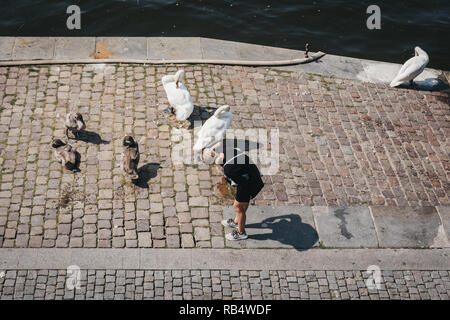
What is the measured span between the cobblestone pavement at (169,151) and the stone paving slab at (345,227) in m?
0.28

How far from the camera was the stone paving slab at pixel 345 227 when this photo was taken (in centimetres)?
918

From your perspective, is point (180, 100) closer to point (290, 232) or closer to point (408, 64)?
point (290, 232)

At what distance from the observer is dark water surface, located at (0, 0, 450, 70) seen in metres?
16.3

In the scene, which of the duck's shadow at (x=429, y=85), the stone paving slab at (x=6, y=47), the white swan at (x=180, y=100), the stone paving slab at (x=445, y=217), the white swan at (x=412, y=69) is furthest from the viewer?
the duck's shadow at (x=429, y=85)

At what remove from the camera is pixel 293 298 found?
27.2 feet

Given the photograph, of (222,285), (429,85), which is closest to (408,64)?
(429,85)

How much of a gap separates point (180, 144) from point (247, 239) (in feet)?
9.37

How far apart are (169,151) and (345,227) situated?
4056 millimetres

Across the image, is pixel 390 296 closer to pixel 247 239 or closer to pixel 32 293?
pixel 247 239

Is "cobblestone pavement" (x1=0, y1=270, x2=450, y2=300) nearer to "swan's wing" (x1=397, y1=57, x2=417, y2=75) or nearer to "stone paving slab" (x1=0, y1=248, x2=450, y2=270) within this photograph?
"stone paving slab" (x1=0, y1=248, x2=450, y2=270)

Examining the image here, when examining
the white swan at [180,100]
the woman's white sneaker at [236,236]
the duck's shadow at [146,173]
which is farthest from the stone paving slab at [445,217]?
the duck's shadow at [146,173]

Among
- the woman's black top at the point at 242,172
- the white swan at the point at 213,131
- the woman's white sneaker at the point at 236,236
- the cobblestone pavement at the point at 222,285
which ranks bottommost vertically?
the cobblestone pavement at the point at 222,285

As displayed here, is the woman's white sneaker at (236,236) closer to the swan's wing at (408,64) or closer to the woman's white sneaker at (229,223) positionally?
the woman's white sneaker at (229,223)

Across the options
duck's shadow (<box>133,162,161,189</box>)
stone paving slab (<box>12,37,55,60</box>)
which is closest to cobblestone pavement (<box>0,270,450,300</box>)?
duck's shadow (<box>133,162,161,189</box>)
